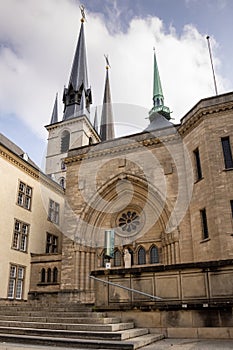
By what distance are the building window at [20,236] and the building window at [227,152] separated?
1329cm

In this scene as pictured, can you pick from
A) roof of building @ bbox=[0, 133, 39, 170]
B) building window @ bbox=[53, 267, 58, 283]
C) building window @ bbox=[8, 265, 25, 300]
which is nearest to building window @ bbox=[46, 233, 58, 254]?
building window @ bbox=[8, 265, 25, 300]

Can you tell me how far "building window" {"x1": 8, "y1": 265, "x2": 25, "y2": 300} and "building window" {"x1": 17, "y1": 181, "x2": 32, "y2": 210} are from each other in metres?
4.07

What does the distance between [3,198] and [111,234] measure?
33.2 ft

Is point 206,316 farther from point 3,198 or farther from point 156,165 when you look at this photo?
point 3,198

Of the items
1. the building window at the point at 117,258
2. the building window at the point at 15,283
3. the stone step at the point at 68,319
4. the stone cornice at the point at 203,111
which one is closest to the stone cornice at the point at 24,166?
the building window at the point at 15,283

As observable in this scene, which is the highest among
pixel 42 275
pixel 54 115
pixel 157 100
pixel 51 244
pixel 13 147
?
pixel 54 115

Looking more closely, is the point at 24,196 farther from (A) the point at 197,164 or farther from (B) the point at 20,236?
(A) the point at 197,164

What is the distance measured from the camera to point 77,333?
6613 millimetres

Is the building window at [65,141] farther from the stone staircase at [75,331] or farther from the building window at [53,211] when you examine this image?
the stone staircase at [75,331]

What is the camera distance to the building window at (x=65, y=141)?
43.9m

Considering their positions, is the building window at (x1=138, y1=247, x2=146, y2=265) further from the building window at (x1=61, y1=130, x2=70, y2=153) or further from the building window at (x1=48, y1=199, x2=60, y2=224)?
the building window at (x1=61, y1=130, x2=70, y2=153)

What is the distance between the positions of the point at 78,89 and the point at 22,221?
3090 cm

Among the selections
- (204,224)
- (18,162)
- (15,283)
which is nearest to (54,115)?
(18,162)

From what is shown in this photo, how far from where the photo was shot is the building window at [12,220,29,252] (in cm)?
1952
